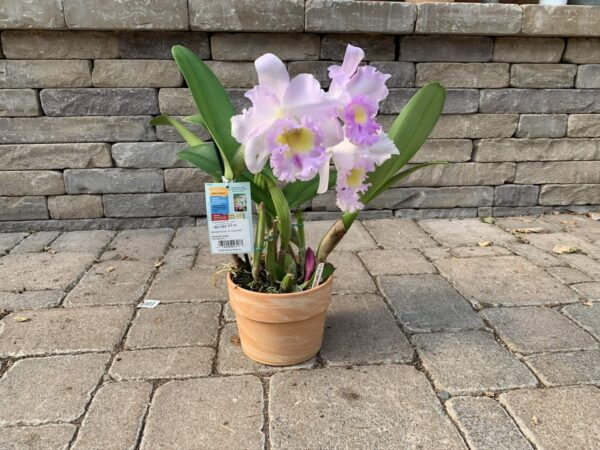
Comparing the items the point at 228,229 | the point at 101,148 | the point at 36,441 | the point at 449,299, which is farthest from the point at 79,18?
the point at 449,299

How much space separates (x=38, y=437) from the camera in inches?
42.9

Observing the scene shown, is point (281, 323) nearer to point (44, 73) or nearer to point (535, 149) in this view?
point (44, 73)

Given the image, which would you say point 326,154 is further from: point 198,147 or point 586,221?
point 586,221

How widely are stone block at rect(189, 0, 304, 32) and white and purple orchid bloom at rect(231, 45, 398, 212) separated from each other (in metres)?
1.28

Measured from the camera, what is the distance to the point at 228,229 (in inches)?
47.2

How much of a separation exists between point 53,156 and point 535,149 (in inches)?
98.4

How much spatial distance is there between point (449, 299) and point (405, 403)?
0.61 metres

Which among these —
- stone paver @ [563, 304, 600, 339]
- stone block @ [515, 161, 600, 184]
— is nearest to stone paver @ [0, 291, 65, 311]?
stone paver @ [563, 304, 600, 339]

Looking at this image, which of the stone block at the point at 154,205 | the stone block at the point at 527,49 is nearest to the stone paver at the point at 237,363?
the stone block at the point at 154,205

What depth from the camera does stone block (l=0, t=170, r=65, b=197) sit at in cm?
234

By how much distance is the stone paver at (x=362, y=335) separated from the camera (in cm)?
138

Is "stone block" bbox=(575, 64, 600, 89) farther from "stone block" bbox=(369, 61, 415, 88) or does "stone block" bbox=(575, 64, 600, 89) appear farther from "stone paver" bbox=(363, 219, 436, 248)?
"stone paver" bbox=(363, 219, 436, 248)

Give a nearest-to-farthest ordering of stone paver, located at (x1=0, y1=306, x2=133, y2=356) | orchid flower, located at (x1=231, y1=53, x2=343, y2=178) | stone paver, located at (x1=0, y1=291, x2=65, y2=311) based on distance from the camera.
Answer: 1. orchid flower, located at (x1=231, y1=53, x2=343, y2=178)
2. stone paver, located at (x1=0, y1=306, x2=133, y2=356)
3. stone paver, located at (x1=0, y1=291, x2=65, y2=311)

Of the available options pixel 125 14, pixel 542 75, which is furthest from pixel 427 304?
pixel 125 14
